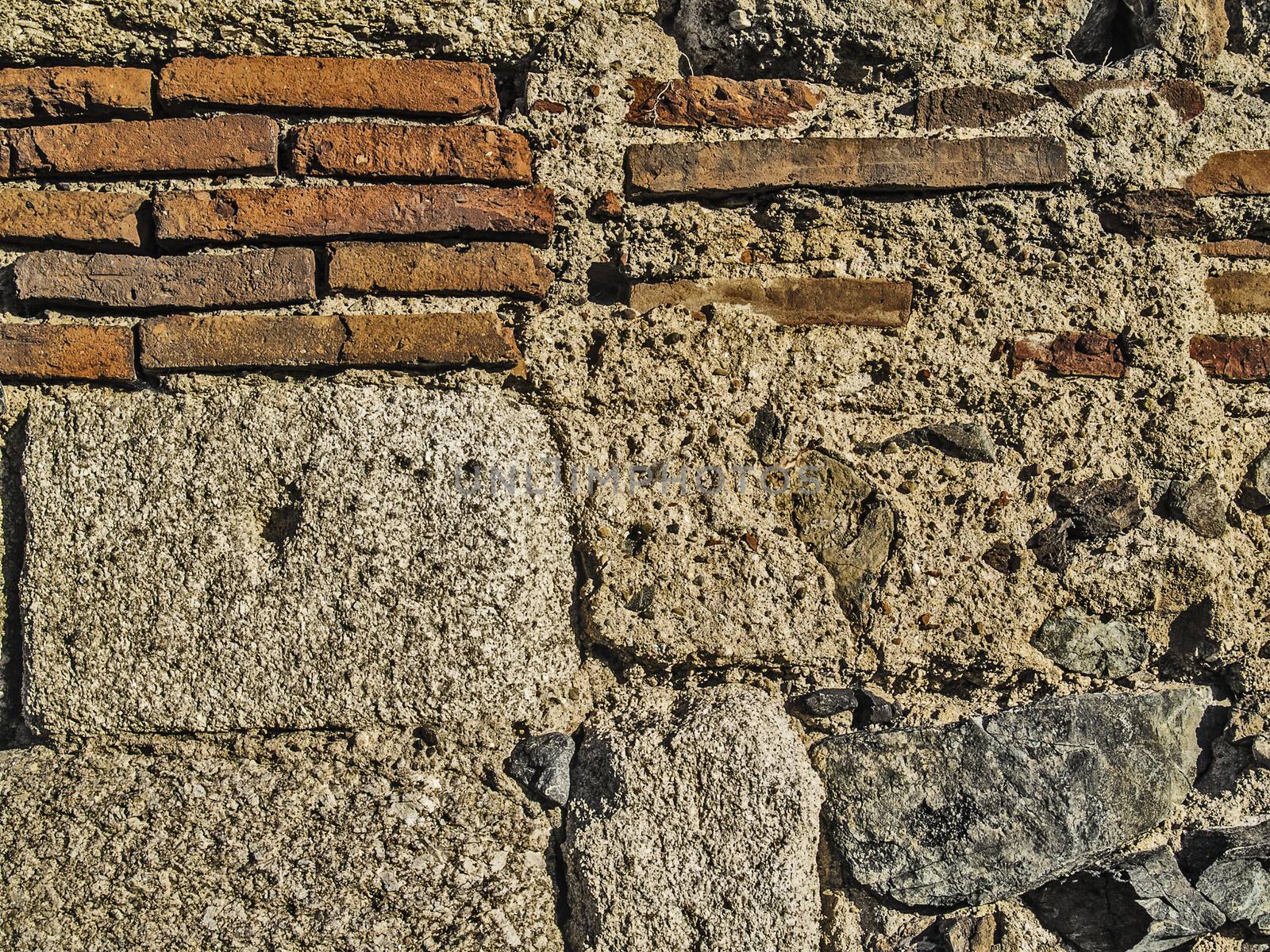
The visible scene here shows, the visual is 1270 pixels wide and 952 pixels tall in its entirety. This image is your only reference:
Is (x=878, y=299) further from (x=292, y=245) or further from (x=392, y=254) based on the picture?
(x=292, y=245)

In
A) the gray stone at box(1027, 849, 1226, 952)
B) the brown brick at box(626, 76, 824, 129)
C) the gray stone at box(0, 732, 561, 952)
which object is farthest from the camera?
the brown brick at box(626, 76, 824, 129)

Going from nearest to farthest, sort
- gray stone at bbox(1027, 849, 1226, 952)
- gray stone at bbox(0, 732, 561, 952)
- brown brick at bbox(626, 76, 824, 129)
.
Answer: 1. gray stone at bbox(0, 732, 561, 952)
2. gray stone at bbox(1027, 849, 1226, 952)
3. brown brick at bbox(626, 76, 824, 129)

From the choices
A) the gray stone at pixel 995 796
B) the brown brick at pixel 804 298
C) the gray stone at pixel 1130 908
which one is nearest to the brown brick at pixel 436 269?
the brown brick at pixel 804 298

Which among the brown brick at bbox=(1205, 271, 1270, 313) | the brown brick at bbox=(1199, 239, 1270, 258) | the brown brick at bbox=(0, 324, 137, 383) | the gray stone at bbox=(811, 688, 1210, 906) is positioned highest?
the brown brick at bbox=(1199, 239, 1270, 258)

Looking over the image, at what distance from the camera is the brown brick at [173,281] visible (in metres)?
1.36

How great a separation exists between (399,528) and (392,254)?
0.36m

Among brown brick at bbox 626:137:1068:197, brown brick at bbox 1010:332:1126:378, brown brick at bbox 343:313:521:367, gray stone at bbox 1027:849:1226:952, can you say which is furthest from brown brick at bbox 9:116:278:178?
gray stone at bbox 1027:849:1226:952

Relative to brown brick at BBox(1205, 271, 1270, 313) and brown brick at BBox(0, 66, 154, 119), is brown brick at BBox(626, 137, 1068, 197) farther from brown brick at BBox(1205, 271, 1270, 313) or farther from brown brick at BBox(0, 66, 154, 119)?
brown brick at BBox(0, 66, 154, 119)

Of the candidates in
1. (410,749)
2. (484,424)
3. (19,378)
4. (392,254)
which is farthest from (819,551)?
(19,378)

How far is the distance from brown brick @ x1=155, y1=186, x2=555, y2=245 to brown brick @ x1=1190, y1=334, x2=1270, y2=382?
0.98m

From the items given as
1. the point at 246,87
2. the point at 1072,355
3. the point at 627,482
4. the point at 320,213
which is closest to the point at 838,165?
the point at 1072,355

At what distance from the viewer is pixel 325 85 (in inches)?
55.0

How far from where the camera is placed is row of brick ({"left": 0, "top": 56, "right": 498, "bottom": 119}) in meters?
1.38

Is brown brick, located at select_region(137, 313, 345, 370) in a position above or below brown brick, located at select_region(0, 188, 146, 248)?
below
